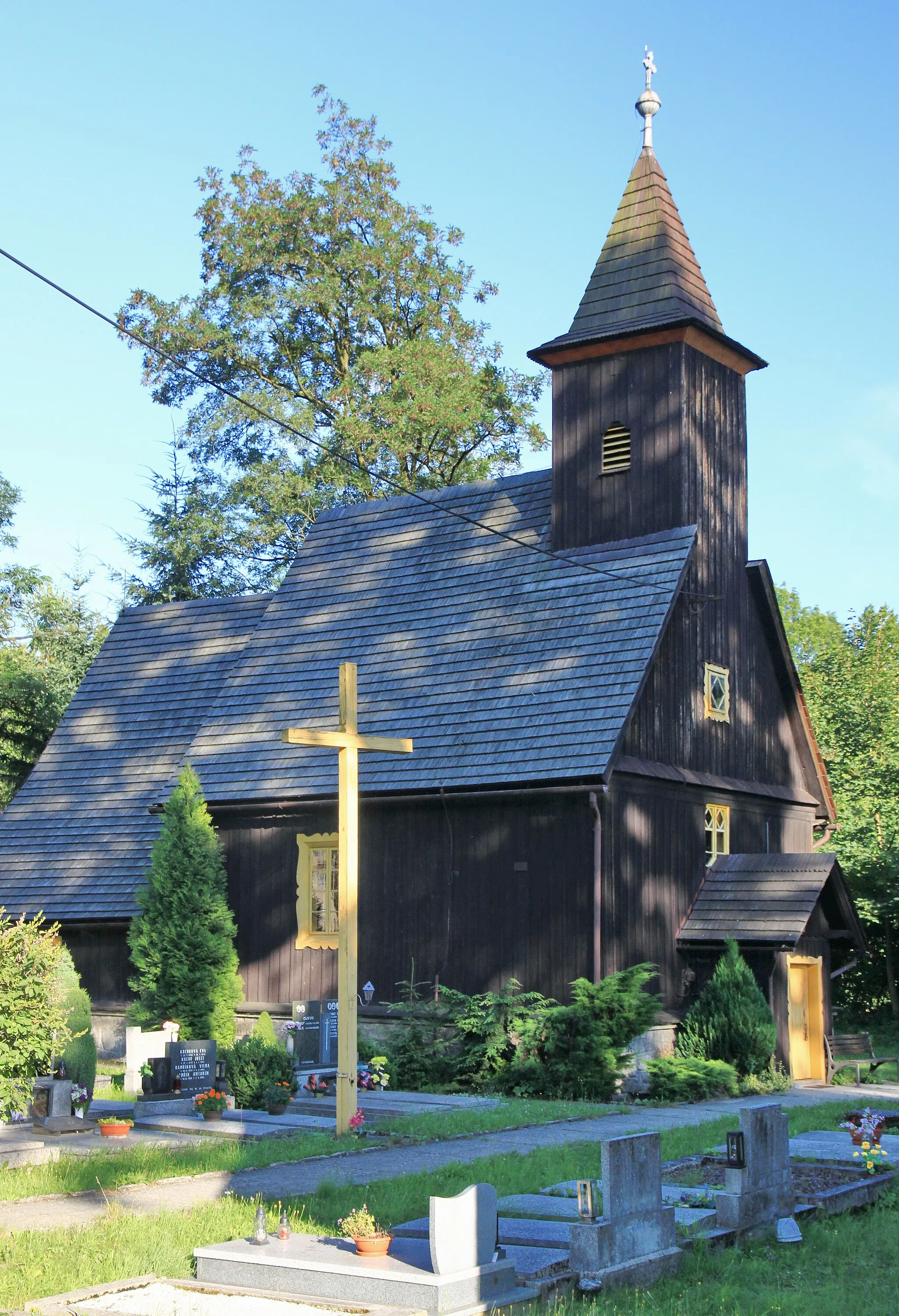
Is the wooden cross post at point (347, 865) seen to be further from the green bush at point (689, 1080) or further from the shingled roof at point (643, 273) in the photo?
the shingled roof at point (643, 273)

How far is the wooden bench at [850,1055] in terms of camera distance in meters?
21.2

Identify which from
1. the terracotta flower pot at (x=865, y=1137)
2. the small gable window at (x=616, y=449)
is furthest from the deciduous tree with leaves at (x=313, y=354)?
the terracotta flower pot at (x=865, y=1137)

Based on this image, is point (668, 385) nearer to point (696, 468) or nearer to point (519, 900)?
point (696, 468)

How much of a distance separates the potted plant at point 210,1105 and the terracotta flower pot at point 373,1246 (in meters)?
7.22

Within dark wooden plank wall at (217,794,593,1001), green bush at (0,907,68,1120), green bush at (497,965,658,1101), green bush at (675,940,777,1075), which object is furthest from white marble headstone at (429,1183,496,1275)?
green bush at (675,940,777,1075)

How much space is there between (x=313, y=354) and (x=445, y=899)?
23686 mm

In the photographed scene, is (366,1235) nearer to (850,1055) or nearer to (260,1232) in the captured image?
(260,1232)

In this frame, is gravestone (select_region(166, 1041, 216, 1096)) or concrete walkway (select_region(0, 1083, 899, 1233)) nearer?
concrete walkway (select_region(0, 1083, 899, 1233))

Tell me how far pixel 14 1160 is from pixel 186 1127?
8.10 ft

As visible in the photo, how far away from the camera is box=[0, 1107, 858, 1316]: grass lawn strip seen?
829 cm

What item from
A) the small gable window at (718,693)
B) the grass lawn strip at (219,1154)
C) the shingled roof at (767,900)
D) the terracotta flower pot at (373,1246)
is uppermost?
the small gable window at (718,693)

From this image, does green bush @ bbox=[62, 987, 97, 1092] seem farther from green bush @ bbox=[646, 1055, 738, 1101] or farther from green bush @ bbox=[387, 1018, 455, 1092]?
green bush @ bbox=[646, 1055, 738, 1101]

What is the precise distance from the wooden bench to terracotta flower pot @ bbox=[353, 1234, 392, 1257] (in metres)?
14.0

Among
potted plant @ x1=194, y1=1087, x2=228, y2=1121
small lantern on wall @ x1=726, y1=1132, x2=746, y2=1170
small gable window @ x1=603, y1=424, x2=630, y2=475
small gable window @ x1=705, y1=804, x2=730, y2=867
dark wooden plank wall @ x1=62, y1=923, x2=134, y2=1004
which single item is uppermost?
small gable window @ x1=603, y1=424, x2=630, y2=475
